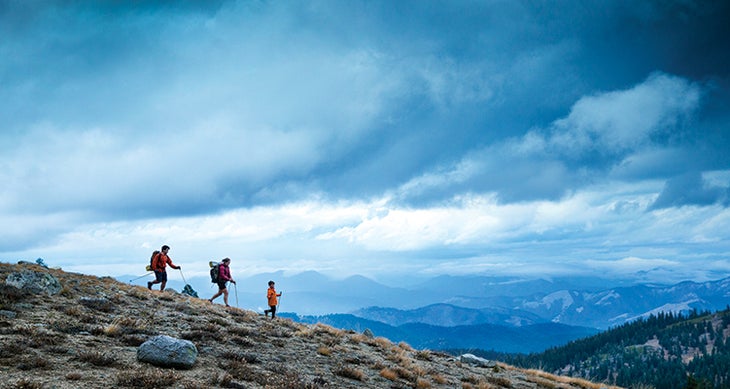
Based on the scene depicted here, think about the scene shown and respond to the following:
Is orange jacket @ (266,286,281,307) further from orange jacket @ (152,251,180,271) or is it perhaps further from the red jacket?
orange jacket @ (152,251,180,271)

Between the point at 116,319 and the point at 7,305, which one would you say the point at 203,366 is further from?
the point at 7,305

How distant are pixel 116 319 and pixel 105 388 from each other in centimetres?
768

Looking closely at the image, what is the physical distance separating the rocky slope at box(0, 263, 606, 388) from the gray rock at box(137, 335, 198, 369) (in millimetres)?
227

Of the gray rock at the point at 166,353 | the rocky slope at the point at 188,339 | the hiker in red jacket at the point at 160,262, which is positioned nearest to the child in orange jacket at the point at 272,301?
the rocky slope at the point at 188,339

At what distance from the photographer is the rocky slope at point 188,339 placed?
37.2ft

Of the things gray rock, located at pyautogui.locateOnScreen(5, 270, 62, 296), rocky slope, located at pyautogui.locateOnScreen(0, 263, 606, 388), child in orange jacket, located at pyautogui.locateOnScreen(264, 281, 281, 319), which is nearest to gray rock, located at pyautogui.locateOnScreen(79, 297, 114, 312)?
rocky slope, located at pyautogui.locateOnScreen(0, 263, 606, 388)

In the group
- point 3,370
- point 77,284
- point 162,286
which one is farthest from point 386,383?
point 162,286

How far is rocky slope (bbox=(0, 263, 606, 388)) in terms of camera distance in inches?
446

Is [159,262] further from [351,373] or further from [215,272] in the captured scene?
[351,373]

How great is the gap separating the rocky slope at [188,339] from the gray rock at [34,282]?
8 centimetres

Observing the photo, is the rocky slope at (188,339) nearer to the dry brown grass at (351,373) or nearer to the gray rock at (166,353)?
the dry brown grass at (351,373)

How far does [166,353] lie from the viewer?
12.8 metres

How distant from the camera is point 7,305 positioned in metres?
16.1

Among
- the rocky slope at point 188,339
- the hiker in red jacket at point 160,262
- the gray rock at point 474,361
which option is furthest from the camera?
the hiker in red jacket at point 160,262
